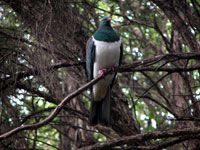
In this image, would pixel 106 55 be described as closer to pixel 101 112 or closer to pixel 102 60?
pixel 102 60

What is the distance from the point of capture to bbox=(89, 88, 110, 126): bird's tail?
386 cm

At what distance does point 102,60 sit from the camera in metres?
3.99

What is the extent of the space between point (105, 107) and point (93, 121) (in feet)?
0.95

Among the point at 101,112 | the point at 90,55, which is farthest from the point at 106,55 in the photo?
the point at 101,112

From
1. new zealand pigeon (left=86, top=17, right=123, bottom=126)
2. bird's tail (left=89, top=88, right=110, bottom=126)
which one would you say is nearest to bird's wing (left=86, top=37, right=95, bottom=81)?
new zealand pigeon (left=86, top=17, right=123, bottom=126)

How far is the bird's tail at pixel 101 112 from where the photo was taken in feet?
12.7

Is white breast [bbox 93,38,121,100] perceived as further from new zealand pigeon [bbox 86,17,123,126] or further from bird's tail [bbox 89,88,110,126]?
bird's tail [bbox 89,88,110,126]

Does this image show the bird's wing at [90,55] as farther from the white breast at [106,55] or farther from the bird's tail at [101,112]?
the bird's tail at [101,112]

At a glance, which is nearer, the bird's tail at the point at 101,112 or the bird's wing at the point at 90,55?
the bird's tail at the point at 101,112

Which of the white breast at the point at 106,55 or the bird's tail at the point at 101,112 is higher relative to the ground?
the white breast at the point at 106,55

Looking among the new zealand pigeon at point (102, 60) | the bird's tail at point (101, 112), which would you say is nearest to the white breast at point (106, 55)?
the new zealand pigeon at point (102, 60)

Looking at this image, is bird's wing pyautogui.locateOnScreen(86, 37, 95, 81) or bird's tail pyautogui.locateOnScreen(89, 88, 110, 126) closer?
bird's tail pyautogui.locateOnScreen(89, 88, 110, 126)

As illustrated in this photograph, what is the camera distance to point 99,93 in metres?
4.25

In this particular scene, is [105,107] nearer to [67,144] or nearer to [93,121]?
[93,121]
